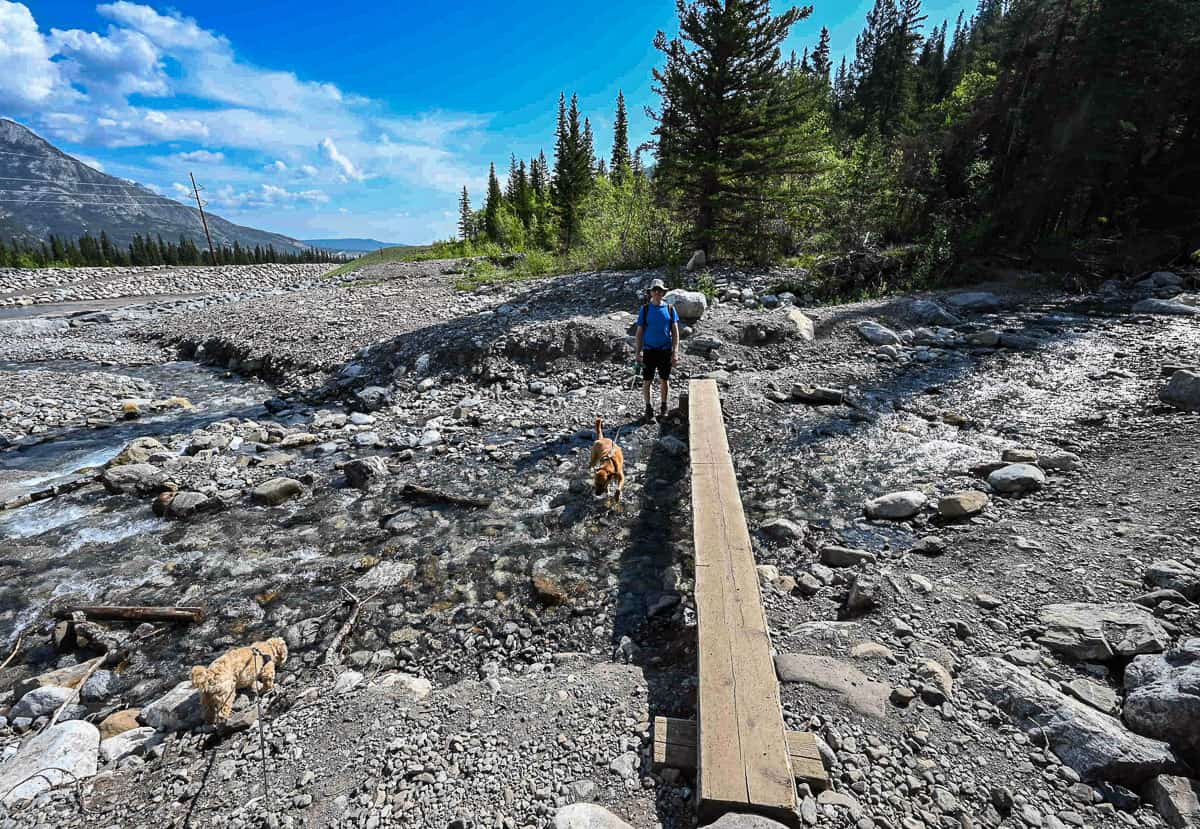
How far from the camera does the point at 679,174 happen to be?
14906mm

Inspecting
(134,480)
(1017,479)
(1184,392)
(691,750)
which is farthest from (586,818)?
(1184,392)

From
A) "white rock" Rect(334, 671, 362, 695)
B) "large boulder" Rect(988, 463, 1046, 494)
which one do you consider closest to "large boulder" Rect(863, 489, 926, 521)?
"large boulder" Rect(988, 463, 1046, 494)

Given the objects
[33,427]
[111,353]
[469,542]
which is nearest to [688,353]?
[469,542]

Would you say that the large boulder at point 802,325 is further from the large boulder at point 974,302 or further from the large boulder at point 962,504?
the large boulder at point 962,504

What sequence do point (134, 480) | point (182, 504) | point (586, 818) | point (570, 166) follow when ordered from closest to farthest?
point (586, 818), point (182, 504), point (134, 480), point (570, 166)

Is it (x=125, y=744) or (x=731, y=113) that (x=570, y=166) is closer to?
(x=731, y=113)

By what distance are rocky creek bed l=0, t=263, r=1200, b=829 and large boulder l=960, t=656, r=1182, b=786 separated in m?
0.01

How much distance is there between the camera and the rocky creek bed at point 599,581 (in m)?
2.37

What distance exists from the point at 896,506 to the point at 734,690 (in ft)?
11.2

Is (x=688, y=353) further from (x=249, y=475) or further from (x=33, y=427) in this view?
(x=33, y=427)

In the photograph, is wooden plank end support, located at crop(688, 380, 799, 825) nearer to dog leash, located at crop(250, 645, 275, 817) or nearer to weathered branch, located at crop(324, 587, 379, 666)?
dog leash, located at crop(250, 645, 275, 817)

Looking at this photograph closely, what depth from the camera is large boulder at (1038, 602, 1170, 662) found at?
2.78m

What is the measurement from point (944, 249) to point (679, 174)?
27.4 feet

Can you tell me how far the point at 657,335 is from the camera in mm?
7512
